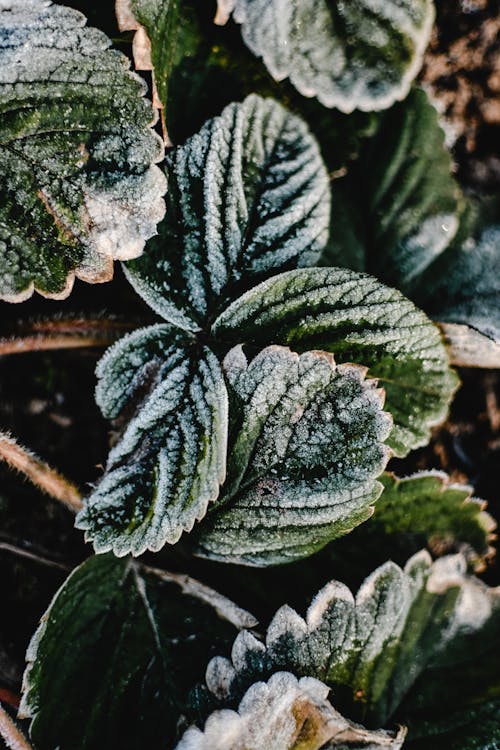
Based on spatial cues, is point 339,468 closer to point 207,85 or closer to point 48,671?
point 48,671

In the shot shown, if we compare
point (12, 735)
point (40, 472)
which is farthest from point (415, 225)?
point (12, 735)

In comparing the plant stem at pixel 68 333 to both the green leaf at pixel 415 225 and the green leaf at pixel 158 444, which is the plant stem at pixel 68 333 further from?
the green leaf at pixel 415 225

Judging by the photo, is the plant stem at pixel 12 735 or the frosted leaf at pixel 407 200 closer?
the plant stem at pixel 12 735

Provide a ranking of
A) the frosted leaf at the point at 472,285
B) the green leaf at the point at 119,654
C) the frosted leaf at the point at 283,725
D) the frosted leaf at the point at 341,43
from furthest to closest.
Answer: the frosted leaf at the point at 472,285, the frosted leaf at the point at 341,43, the green leaf at the point at 119,654, the frosted leaf at the point at 283,725

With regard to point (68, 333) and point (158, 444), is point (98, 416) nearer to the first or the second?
point (68, 333)

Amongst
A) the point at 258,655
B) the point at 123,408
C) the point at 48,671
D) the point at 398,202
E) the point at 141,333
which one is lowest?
the point at 48,671

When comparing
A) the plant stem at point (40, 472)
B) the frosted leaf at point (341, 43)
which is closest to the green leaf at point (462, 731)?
the plant stem at point (40, 472)

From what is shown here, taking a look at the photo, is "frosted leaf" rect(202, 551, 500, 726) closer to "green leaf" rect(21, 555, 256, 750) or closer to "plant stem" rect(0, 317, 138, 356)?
"green leaf" rect(21, 555, 256, 750)

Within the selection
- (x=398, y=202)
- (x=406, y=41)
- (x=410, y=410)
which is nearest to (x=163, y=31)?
(x=406, y=41)
